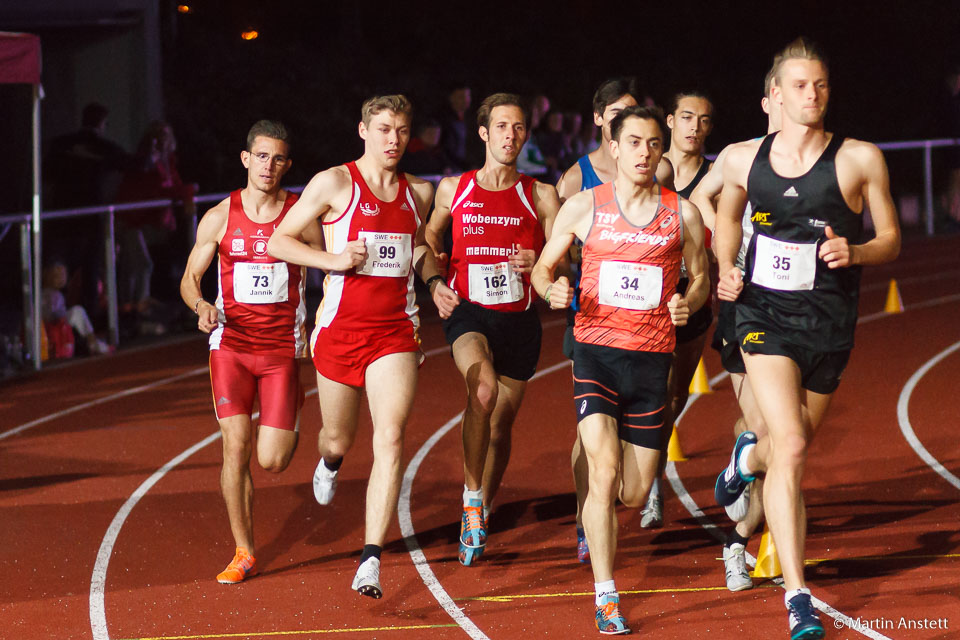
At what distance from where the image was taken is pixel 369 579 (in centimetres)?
546

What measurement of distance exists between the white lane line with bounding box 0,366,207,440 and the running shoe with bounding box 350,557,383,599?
4.57m

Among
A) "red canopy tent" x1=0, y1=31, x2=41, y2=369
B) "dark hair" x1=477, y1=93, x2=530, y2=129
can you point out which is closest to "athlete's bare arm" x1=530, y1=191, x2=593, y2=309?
"dark hair" x1=477, y1=93, x2=530, y2=129

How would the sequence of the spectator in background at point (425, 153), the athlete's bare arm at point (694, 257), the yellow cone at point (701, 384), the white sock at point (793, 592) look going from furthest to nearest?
1. the spectator in background at point (425, 153)
2. the yellow cone at point (701, 384)
3. the athlete's bare arm at point (694, 257)
4. the white sock at point (793, 592)

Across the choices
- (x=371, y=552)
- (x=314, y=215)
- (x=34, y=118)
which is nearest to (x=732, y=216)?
(x=314, y=215)

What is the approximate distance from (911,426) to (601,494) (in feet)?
14.3

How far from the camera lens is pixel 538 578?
19.8 feet

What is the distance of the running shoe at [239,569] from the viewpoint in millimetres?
6055

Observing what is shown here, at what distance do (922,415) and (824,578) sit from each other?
12.3 feet

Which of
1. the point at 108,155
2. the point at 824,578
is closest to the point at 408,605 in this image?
the point at 824,578

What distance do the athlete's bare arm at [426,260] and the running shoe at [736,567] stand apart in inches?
66.4

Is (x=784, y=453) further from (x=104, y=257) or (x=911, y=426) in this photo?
(x=104, y=257)

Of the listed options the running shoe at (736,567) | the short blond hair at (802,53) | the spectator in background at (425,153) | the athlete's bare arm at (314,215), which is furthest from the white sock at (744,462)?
the spectator in background at (425,153)

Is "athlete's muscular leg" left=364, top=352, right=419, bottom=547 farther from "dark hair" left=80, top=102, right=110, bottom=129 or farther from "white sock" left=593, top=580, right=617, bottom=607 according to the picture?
"dark hair" left=80, top=102, right=110, bottom=129

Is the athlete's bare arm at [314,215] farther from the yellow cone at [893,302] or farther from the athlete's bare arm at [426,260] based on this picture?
the yellow cone at [893,302]
